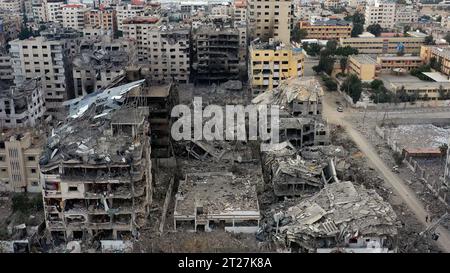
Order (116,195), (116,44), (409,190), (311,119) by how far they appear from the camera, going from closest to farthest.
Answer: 1. (116,195)
2. (409,190)
3. (311,119)
4. (116,44)

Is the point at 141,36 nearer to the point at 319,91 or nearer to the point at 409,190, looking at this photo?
the point at 319,91

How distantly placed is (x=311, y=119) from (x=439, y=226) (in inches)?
236

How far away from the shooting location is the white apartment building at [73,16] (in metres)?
36.4

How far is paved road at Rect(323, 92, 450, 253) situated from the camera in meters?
11.0

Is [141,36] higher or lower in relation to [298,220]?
higher

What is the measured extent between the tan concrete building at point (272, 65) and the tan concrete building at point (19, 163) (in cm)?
1116

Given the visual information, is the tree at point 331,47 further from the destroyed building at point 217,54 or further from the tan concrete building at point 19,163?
the tan concrete building at point 19,163

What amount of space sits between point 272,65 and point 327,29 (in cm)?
1574

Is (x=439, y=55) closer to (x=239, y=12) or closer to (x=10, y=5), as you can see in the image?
(x=239, y=12)

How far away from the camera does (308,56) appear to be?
31.6m

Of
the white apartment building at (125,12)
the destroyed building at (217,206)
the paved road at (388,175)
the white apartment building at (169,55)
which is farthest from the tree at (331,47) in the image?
the destroyed building at (217,206)

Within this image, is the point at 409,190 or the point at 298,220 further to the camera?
the point at 409,190
